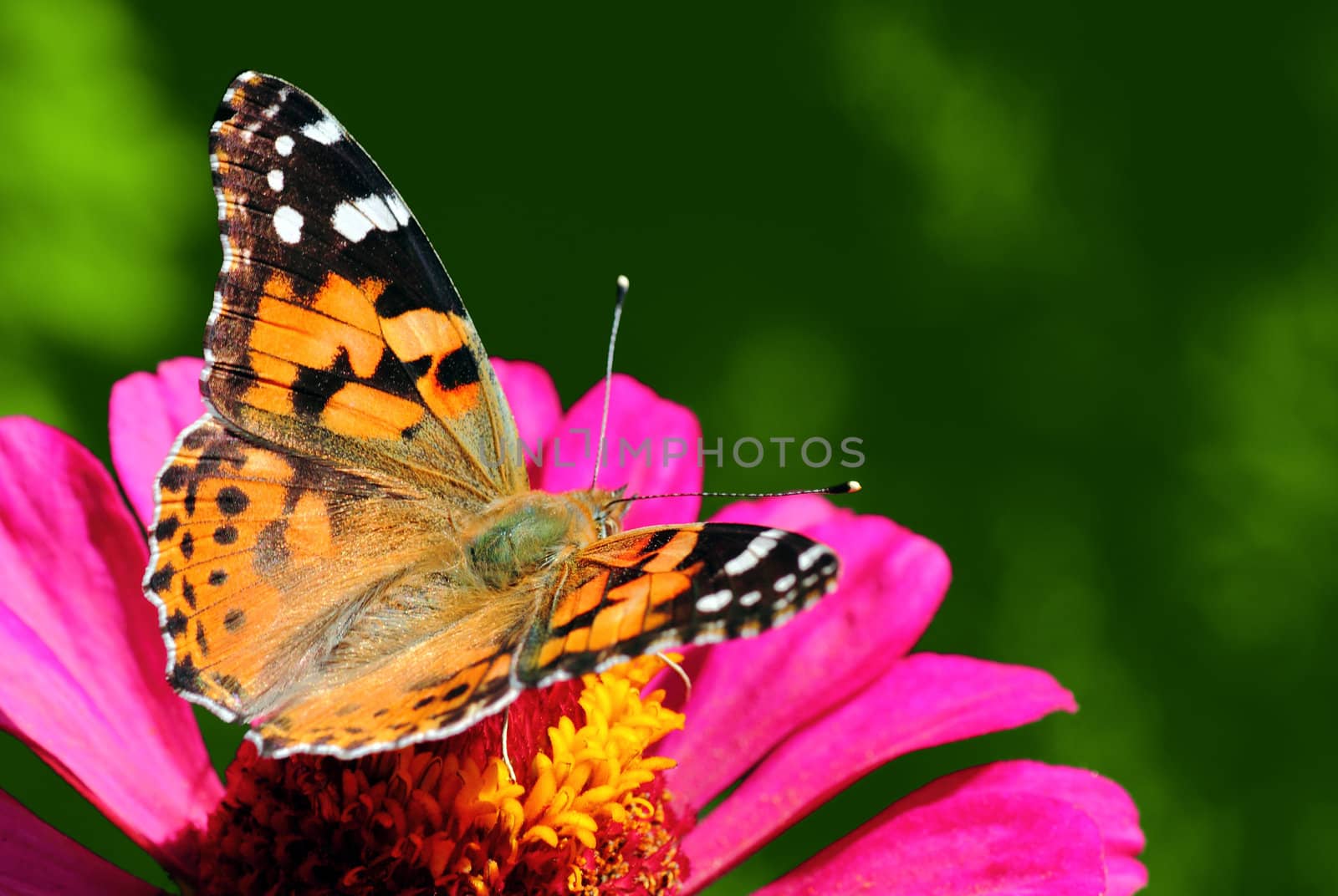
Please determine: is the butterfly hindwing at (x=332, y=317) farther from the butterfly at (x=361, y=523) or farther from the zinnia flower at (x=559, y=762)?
the zinnia flower at (x=559, y=762)

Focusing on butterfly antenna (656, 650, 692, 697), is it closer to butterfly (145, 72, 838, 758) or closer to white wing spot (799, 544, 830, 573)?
butterfly (145, 72, 838, 758)

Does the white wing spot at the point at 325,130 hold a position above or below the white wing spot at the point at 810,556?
above

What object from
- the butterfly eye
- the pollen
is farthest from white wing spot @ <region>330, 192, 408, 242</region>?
the pollen

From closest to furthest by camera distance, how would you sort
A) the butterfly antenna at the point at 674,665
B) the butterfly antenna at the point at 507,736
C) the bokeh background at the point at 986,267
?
the butterfly antenna at the point at 507,736 → the butterfly antenna at the point at 674,665 → the bokeh background at the point at 986,267

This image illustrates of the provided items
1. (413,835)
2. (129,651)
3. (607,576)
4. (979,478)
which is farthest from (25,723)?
(979,478)

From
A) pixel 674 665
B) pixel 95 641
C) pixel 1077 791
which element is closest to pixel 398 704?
pixel 674 665

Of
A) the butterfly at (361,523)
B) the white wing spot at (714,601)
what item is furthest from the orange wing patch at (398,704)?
the white wing spot at (714,601)

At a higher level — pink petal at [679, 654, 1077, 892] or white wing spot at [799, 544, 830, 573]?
white wing spot at [799, 544, 830, 573]

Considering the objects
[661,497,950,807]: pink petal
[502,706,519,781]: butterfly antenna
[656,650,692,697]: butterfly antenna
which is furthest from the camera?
[661,497,950,807]: pink petal
